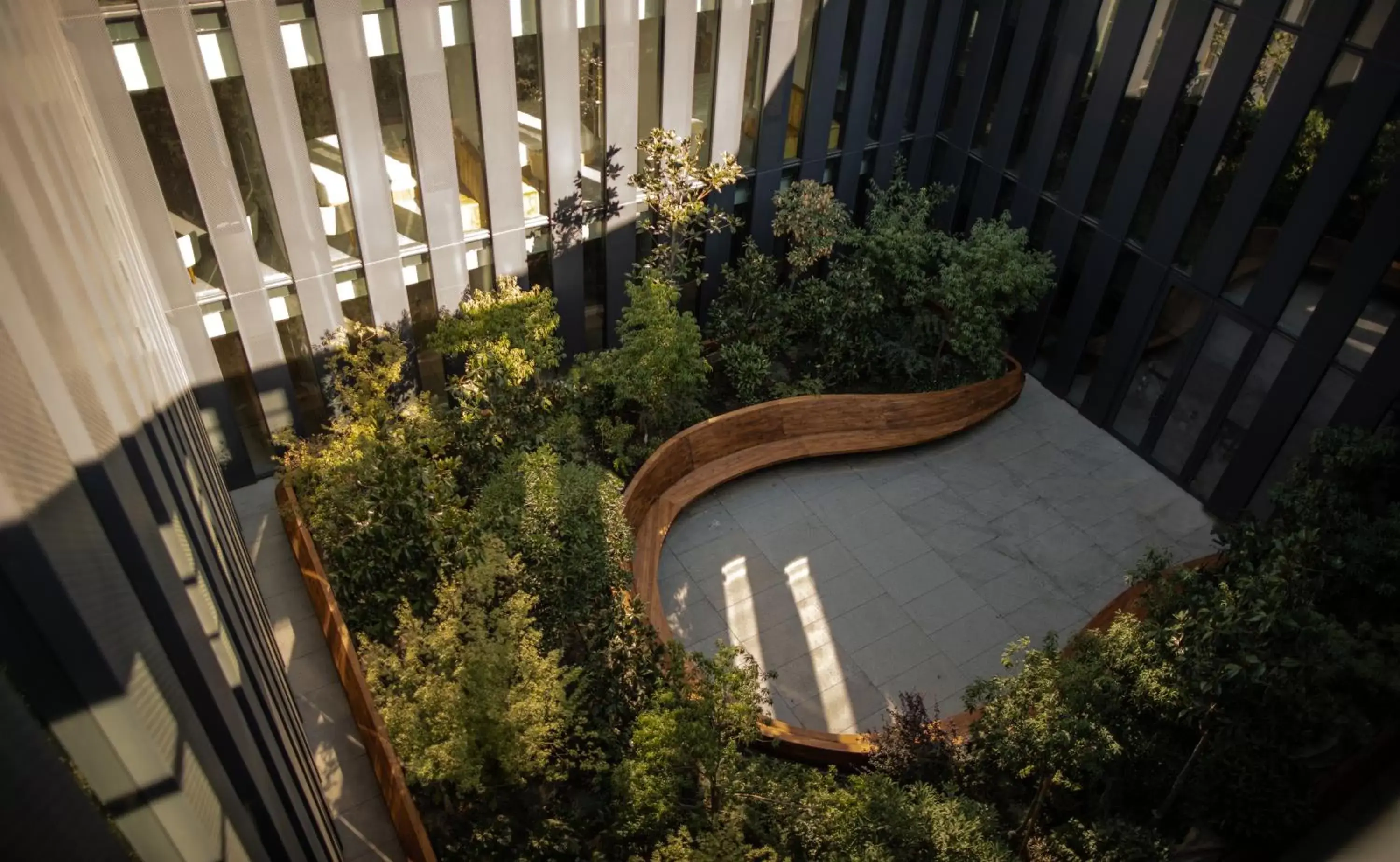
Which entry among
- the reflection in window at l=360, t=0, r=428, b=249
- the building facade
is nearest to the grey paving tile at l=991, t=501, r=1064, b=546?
the building facade

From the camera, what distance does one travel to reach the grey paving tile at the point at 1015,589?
634 inches

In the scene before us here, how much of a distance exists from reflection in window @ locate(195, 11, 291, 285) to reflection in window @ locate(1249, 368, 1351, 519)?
16516 millimetres

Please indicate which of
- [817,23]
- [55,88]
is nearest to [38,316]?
[55,88]

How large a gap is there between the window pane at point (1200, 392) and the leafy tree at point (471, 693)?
42.4 feet

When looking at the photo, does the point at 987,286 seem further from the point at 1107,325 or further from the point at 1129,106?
the point at 1129,106

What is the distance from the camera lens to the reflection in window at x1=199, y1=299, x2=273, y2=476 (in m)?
15.0

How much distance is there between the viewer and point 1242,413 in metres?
16.9

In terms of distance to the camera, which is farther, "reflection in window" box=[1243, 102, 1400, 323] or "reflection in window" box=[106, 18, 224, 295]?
"reflection in window" box=[1243, 102, 1400, 323]

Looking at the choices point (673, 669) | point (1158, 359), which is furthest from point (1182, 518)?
point (673, 669)

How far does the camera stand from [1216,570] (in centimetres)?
1351

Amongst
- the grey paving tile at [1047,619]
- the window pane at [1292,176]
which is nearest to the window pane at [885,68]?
the window pane at [1292,176]

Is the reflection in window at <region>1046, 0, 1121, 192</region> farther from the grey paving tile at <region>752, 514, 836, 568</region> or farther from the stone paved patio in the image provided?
the grey paving tile at <region>752, 514, 836, 568</region>

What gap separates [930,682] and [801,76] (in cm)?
1182

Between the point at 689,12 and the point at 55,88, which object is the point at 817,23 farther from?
the point at 55,88
